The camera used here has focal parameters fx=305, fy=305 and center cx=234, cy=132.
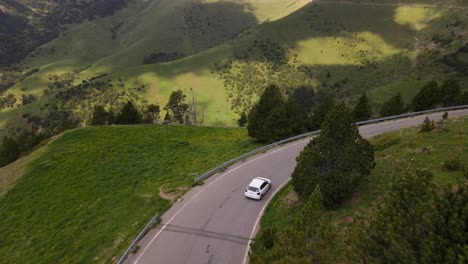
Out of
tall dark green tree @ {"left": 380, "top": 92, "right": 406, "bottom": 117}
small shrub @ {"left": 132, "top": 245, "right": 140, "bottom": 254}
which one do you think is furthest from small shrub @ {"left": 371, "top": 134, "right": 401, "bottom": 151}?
tall dark green tree @ {"left": 380, "top": 92, "right": 406, "bottom": 117}

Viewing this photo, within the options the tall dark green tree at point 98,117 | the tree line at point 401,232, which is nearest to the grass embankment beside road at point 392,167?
the tree line at point 401,232

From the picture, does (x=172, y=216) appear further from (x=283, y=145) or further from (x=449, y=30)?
(x=449, y=30)

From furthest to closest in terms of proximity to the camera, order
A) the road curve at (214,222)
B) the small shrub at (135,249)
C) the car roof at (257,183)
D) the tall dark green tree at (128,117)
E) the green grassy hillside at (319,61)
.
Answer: the green grassy hillside at (319,61) < the tall dark green tree at (128,117) < the car roof at (257,183) < the small shrub at (135,249) < the road curve at (214,222)

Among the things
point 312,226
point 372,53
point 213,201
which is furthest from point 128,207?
point 372,53

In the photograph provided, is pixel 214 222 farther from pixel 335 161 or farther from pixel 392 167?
pixel 392 167

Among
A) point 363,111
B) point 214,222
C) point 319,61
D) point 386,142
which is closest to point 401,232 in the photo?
point 214,222

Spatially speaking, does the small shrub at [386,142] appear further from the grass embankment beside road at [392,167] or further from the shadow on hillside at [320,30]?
the shadow on hillside at [320,30]
